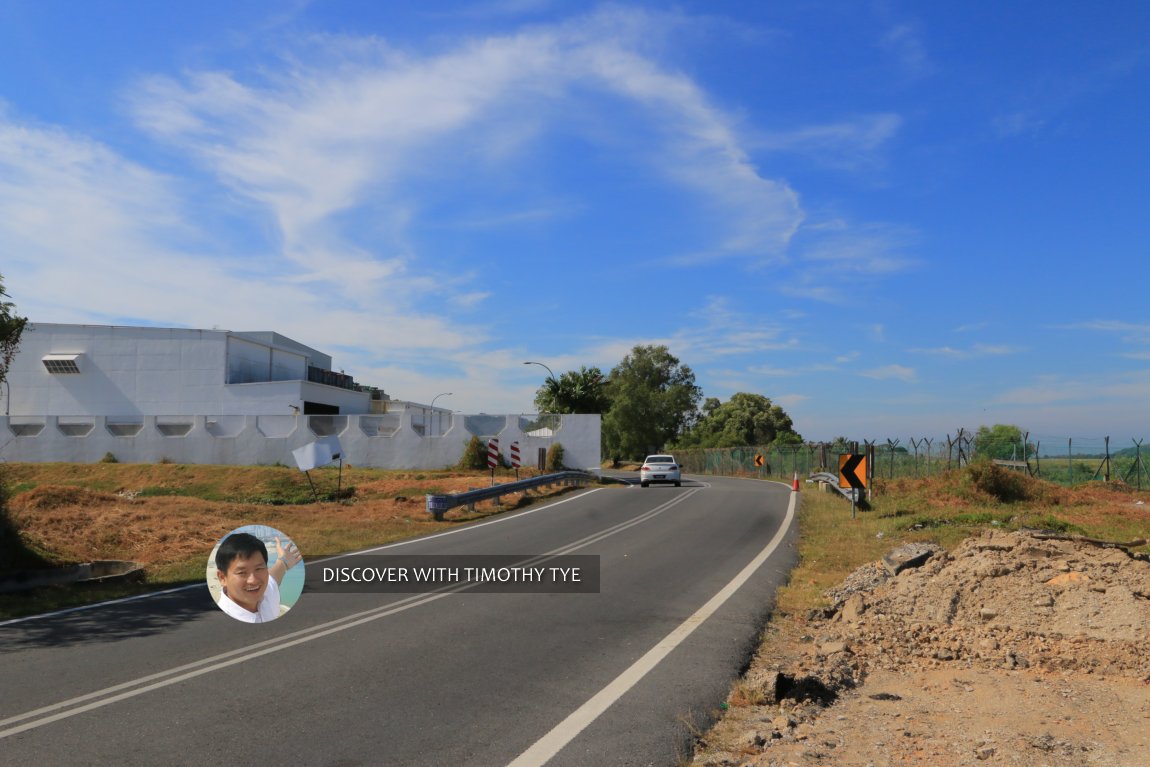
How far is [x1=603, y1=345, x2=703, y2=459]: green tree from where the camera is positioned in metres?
93.4

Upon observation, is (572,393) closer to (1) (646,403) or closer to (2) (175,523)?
(1) (646,403)

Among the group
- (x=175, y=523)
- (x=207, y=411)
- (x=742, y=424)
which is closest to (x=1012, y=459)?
(x=175, y=523)

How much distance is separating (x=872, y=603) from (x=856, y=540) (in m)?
7.92

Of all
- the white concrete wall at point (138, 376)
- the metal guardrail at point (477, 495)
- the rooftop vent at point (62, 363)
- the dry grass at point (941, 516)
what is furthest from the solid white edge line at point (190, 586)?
the rooftop vent at point (62, 363)

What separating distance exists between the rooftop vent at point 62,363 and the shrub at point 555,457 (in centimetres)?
3674

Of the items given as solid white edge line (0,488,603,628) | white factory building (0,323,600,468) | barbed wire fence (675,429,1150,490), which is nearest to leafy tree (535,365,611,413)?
white factory building (0,323,600,468)

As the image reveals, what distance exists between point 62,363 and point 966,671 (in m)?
66.9

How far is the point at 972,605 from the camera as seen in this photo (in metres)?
9.41

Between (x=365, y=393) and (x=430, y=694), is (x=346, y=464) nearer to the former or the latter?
(x=365, y=393)

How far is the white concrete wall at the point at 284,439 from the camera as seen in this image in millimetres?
48719

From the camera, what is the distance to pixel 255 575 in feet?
32.0

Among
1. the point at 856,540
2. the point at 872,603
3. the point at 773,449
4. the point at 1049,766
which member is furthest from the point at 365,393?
the point at 1049,766

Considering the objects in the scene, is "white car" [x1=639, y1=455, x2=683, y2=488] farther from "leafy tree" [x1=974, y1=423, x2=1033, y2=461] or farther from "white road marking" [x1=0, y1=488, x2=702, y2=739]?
"white road marking" [x1=0, y1=488, x2=702, y2=739]

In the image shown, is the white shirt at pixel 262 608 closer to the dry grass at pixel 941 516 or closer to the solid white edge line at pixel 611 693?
the solid white edge line at pixel 611 693
